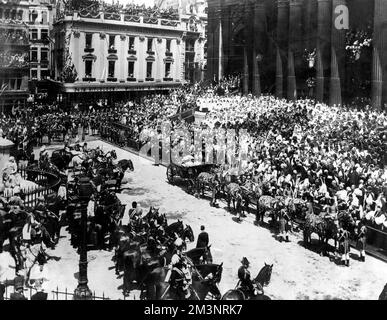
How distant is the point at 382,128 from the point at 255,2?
2793 cm

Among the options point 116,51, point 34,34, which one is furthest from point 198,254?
point 34,34

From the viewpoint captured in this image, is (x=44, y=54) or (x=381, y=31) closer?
(x=381, y=31)

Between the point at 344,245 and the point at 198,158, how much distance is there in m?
12.7

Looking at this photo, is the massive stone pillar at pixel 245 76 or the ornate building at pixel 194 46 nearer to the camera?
the massive stone pillar at pixel 245 76

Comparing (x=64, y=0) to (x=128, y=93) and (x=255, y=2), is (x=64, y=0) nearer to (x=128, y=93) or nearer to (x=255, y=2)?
(x=128, y=93)

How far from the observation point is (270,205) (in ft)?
58.6

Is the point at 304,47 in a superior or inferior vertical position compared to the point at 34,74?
superior

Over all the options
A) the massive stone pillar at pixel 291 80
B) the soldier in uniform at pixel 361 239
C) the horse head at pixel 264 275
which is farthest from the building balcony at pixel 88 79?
the horse head at pixel 264 275

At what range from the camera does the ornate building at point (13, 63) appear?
43250mm

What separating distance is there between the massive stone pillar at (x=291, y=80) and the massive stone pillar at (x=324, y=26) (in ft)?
12.9

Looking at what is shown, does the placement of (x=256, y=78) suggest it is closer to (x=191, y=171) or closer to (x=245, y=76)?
(x=245, y=76)

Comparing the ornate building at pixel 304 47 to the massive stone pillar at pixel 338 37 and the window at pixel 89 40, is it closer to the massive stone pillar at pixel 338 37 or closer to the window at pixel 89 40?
the massive stone pillar at pixel 338 37

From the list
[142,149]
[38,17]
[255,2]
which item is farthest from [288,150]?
[38,17]

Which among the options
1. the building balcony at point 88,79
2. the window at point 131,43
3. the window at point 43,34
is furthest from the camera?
the window at point 43,34
